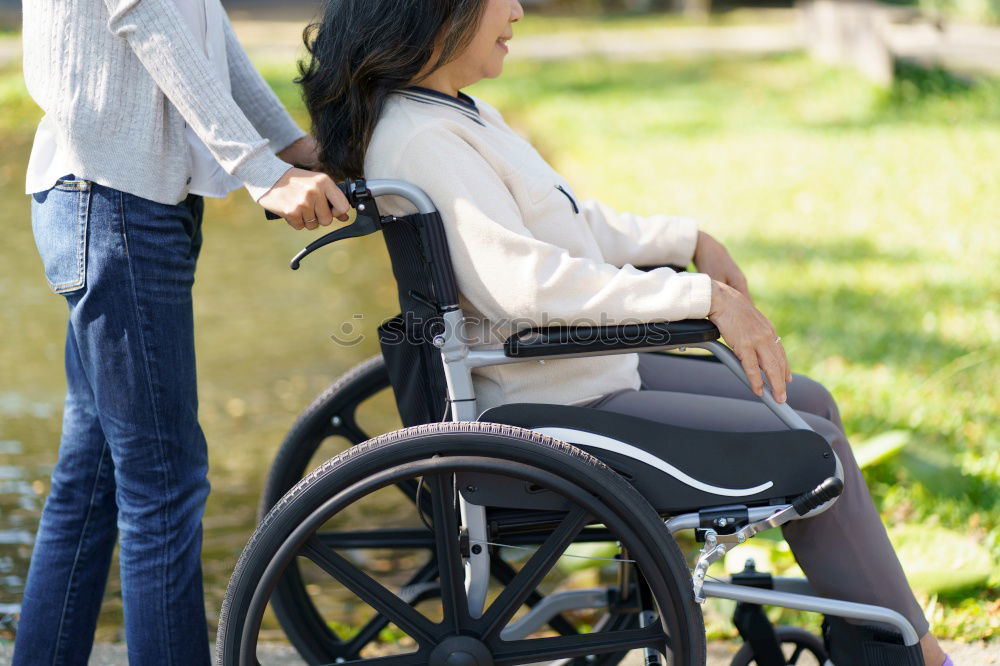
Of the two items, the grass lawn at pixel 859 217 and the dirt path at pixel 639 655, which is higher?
the dirt path at pixel 639 655

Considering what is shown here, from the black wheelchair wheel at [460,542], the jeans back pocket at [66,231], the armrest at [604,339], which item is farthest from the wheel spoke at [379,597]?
the jeans back pocket at [66,231]

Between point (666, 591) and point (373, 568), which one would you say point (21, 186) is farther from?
point (666, 591)

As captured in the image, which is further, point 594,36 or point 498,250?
point 594,36

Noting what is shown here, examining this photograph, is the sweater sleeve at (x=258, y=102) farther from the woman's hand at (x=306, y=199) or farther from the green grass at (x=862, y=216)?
the green grass at (x=862, y=216)

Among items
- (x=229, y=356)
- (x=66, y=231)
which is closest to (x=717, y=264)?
(x=66, y=231)

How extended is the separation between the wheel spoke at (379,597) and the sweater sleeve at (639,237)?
0.85 m

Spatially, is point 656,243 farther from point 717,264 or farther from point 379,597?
point 379,597

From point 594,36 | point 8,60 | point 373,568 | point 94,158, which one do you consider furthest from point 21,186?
point 594,36

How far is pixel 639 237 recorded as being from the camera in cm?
233

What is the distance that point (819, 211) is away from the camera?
6.06 metres

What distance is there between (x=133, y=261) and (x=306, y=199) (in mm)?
301

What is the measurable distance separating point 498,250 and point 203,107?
1.67 feet

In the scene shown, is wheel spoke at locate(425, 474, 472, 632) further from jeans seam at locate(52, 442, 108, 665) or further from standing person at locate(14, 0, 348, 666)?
jeans seam at locate(52, 442, 108, 665)

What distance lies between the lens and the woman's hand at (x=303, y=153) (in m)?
2.17
